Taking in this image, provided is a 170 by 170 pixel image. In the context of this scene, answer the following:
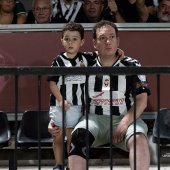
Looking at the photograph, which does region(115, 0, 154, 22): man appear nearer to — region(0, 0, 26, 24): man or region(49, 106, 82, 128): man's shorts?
region(0, 0, 26, 24): man

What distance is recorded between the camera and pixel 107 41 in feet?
18.3

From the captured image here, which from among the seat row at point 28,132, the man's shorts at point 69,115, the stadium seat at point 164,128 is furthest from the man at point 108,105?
the seat row at point 28,132

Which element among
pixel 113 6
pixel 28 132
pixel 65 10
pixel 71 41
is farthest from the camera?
pixel 65 10

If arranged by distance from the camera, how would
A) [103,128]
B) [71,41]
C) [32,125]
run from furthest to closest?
[32,125]
[71,41]
[103,128]

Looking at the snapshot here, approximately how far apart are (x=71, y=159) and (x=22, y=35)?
109 inches

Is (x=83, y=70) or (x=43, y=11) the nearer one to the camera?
(x=83, y=70)

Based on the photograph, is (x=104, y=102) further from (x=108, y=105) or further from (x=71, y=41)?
(x=71, y=41)

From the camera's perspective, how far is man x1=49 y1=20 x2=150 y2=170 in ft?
16.9

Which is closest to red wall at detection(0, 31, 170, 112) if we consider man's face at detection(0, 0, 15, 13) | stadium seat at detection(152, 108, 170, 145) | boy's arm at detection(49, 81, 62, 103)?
man's face at detection(0, 0, 15, 13)

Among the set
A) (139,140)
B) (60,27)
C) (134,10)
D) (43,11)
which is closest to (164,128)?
(139,140)

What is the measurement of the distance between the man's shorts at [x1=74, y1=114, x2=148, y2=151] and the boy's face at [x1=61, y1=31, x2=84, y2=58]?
0.65 metres

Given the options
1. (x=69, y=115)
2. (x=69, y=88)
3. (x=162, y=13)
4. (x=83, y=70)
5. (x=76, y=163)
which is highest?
(x=162, y=13)

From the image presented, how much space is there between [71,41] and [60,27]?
1.74 metres

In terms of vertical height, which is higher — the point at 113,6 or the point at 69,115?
the point at 113,6
